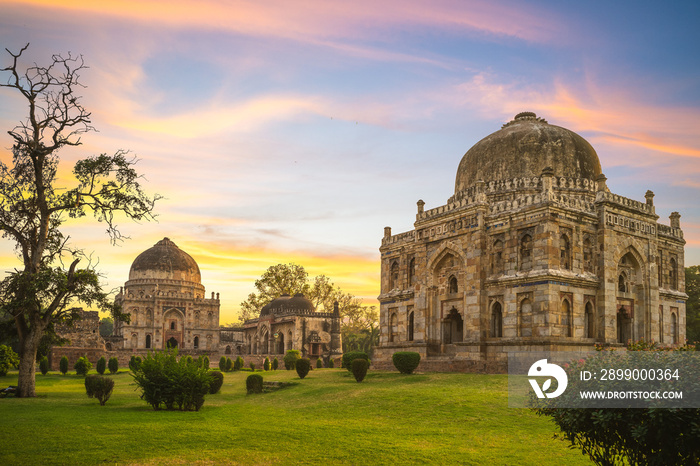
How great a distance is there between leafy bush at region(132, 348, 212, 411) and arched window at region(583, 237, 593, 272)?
699 inches

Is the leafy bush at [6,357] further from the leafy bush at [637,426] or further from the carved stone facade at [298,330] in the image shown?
the carved stone facade at [298,330]

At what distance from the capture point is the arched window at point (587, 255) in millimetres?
27281

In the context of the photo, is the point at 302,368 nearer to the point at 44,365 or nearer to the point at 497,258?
the point at 497,258

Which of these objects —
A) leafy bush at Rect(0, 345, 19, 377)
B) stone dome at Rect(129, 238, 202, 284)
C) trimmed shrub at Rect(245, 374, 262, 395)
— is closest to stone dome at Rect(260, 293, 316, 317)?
stone dome at Rect(129, 238, 202, 284)

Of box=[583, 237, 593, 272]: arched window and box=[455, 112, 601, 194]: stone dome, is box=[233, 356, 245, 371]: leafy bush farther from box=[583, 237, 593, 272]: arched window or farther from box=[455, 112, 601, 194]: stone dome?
box=[583, 237, 593, 272]: arched window

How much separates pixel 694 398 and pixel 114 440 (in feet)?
34.7

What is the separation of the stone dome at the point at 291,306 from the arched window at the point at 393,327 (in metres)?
20.1

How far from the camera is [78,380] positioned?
107ft

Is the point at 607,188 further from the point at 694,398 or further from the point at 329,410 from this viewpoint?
the point at 694,398

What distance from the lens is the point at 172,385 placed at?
56.6ft

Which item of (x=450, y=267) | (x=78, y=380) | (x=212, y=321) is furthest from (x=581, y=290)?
(x=212, y=321)

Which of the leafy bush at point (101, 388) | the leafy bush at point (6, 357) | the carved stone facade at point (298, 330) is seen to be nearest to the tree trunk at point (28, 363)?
the leafy bush at point (101, 388)

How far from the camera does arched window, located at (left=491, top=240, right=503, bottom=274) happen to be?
2770cm

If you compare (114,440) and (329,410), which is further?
(329,410)
